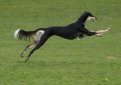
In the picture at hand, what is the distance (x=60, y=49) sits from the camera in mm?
20469

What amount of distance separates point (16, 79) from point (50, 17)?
18.8 meters

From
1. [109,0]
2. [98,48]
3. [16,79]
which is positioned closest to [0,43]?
[98,48]

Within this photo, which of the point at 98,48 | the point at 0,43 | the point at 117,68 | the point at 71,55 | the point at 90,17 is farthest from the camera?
the point at 0,43

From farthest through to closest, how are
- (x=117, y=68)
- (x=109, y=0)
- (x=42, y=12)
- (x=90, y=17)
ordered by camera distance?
(x=109, y=0), (x=42, y=12), (x=90, y=17), (x=117, y=68)

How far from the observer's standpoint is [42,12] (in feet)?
108

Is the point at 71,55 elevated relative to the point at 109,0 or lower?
lower

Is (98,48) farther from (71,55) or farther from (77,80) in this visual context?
(77,80)

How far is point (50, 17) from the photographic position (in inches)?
1236

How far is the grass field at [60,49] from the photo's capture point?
1304 cm

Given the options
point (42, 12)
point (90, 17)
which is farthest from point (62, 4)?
point (90, 17)

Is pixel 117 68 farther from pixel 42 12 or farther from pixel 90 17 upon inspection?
pixel 42 12

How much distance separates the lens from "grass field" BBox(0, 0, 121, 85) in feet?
42.8

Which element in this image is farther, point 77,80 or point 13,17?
point 13,17

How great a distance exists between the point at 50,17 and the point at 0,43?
9004 mm
